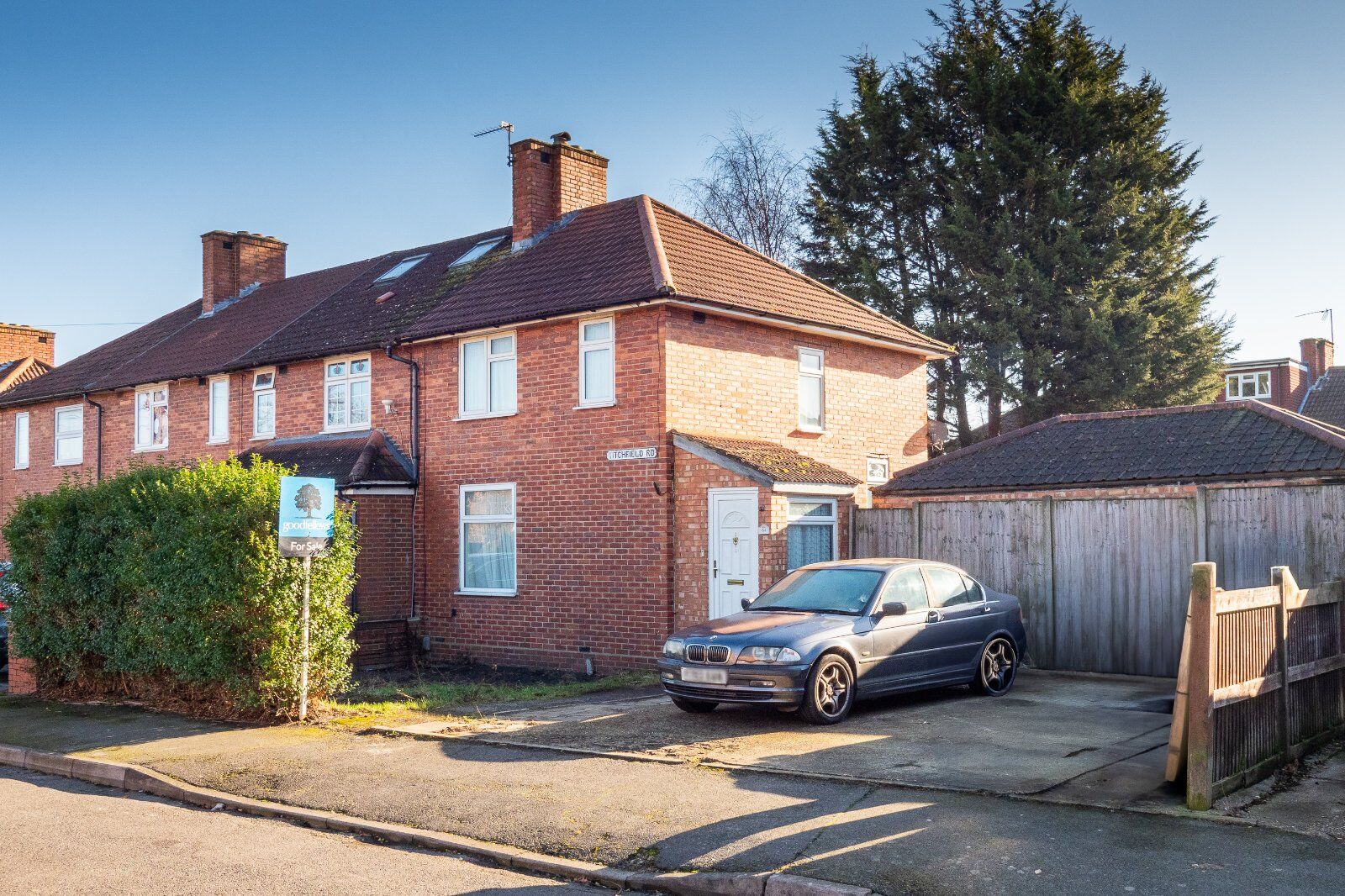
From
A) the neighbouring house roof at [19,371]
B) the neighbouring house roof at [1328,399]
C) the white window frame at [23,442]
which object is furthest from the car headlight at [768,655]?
the neighbouring house roof at [1328,399]

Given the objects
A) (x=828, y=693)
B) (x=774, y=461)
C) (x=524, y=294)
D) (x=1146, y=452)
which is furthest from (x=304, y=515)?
(x=1146, y=452)

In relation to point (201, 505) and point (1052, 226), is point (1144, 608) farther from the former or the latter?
point (1052, 226)

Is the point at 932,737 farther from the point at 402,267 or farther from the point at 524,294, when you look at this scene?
the point at 402,267

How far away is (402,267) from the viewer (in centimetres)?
2491

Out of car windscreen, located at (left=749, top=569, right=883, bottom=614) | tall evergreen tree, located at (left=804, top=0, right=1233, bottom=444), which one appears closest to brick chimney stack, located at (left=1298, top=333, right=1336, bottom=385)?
tall evergreen tree, located at (left=804, top=0, right=1233, bottom=444)

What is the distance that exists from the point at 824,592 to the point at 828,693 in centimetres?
141

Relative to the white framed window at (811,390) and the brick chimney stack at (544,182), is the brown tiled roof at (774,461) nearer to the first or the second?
the white framed window at (811,390)

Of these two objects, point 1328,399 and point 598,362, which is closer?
point 598,362

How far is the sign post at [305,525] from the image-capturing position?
11703mm

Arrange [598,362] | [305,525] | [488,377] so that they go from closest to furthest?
[305,525], [598,362], [488,377]

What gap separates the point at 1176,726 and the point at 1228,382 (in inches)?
1695

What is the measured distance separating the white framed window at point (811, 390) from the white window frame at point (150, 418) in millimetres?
14325

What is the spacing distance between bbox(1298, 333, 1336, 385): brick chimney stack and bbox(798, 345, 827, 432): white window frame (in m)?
34.7

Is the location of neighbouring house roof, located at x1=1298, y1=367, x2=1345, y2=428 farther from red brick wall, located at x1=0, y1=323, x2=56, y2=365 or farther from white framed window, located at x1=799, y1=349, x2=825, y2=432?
red brick wall, located at x1=0, y1=323, x2=56, y2=365
